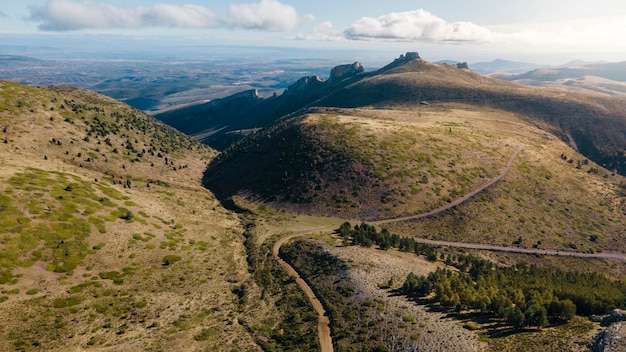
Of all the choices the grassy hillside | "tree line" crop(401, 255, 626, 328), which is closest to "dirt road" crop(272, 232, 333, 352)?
the grassy hillside

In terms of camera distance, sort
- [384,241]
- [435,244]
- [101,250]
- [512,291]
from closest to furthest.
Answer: [512,291] < [101,250] < [384,241] < [435,244]

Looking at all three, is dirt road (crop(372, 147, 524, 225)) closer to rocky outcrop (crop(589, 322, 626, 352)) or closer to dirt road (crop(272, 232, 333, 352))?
dirt road (crop(272, 232, 333, 352))

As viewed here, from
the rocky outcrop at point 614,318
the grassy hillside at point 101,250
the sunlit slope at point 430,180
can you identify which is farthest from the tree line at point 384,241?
the rocky outcrop at point 614,318

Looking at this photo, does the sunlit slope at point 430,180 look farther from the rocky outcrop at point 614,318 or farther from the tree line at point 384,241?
the rocky outcrop at point 614,318

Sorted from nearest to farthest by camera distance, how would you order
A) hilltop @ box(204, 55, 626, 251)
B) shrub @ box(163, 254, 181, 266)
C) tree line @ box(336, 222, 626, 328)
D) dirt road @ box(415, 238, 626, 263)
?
tree line @ box(336, 222, 626, 328) → shrub @ box(163, 254, 181, 266) → dirt road @ box(415, 238, 626, 263) → hilltop @ box(204, 55, 626, 251)

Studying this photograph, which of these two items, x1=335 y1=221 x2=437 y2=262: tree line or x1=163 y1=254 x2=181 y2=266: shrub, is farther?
x1=335 y1=221 x2=437 y2=262: tree line

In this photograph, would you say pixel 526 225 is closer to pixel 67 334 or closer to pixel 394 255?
pixel 394 255

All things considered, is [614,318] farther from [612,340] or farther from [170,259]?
[170,259]

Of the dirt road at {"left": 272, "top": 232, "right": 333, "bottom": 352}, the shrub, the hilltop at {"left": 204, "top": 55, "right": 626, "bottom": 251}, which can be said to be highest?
the hilltop at {"left": 204, "top": 55, "right": 626, "bottom": 251}

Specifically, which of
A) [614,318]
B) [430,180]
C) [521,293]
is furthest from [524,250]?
[614,318]
